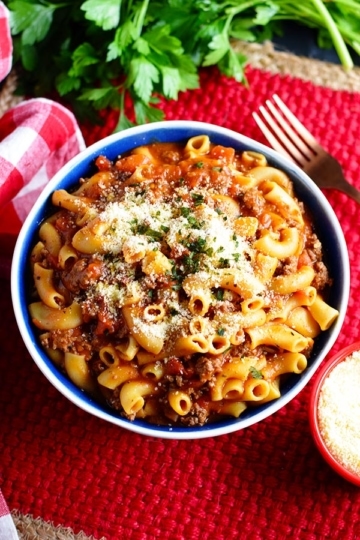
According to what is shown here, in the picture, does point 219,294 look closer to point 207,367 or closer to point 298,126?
point 207,367

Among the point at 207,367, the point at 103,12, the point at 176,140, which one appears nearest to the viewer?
the point at 207,367

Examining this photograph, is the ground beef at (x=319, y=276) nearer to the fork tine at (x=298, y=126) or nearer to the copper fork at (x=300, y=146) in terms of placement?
the copper fork at (x=300, y=146)

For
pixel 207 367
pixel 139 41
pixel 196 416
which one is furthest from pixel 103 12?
pixel 196 416

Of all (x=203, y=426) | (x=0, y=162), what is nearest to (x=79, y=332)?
(x=203, y=426)

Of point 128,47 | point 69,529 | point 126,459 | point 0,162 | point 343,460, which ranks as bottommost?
point 69,529

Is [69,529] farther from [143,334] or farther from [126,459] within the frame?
[143,334]

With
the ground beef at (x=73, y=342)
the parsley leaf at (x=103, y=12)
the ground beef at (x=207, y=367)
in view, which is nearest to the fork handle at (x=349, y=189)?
the ground beef at (x=207, y=367)
